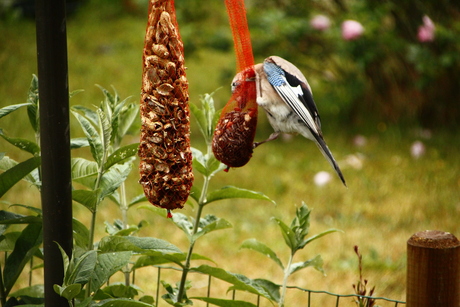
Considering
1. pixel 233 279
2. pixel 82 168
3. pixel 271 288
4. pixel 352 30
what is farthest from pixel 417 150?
pixel 82 168

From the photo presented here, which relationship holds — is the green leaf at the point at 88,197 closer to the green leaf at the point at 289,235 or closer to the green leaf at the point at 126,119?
the green leaf at the point at 126,119

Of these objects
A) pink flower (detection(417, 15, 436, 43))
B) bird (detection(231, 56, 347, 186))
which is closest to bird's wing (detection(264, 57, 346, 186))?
bird (detection(231, 56, 347, 186))

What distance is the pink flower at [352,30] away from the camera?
16.7ft

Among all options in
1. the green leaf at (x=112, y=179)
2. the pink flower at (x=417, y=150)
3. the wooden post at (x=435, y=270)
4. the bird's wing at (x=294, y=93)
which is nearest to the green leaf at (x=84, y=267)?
the green leaf at (x=112, y=179)

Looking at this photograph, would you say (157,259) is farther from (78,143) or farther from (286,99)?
(286,99)

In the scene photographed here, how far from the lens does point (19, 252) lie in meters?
1.83

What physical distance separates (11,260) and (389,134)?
15.3ft

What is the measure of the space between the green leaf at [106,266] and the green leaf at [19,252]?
31 centimetres

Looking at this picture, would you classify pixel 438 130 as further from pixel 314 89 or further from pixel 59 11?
pixel 59 11

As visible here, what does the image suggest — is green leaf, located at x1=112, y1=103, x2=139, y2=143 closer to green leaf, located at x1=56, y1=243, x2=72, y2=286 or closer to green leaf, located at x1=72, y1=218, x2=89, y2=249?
green leaf, located at x1=72, y1=218, x2=89, y2=249

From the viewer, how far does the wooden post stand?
163cm

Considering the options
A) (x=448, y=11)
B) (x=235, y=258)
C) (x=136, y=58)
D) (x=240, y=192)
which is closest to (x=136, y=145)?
(x=240, y=192)

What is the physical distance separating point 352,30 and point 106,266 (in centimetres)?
403

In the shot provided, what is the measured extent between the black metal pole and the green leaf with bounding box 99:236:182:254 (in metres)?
0.10
